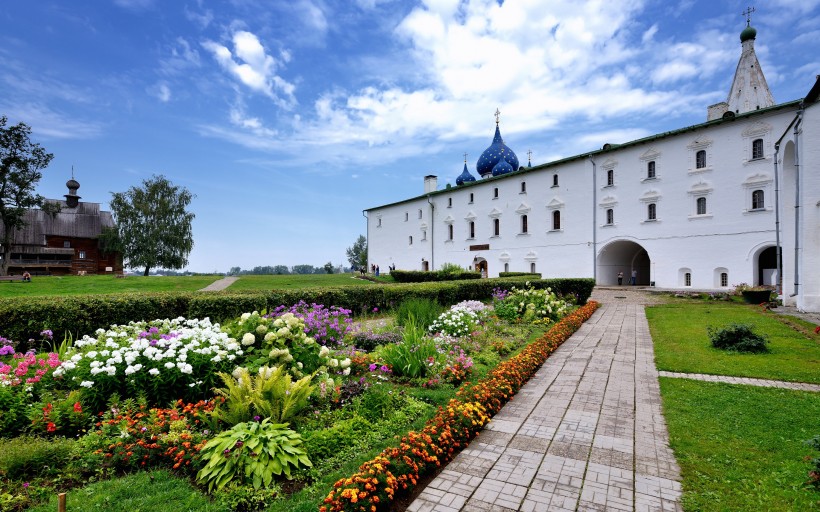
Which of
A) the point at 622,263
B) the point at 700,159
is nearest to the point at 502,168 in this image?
the point at 622,263

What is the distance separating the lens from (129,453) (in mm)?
3232

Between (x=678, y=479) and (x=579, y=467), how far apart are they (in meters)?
0.75

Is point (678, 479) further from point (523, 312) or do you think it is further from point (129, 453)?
point (523, 312)

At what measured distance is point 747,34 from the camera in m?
27.3

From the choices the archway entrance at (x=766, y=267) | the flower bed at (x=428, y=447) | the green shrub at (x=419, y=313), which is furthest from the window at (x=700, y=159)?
the flower bed at (x=428, y=447)

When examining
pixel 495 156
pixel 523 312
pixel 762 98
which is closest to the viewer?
pixel 523 312

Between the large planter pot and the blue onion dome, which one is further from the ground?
the blue onion dome

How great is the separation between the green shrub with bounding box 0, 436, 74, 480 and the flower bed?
2310 mm

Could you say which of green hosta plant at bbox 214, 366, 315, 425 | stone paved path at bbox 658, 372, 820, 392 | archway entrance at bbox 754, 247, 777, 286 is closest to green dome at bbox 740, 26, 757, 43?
archway entrance at bbox 754, 247, 777, 286

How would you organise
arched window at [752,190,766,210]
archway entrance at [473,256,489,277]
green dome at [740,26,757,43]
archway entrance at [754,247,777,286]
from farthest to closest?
archway entrance at [473,256,489,277]
green dome at [740,26,757,43]
archway entrance at [754,247,777,286]
arched window at [752,190,766,210]

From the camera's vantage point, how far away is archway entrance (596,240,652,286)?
27359 mm

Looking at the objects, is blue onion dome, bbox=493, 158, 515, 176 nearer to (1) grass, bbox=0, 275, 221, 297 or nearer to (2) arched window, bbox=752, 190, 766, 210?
(2) arched window, bbox=752, 190, 766, 210

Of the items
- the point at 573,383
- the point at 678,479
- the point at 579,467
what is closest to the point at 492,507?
the point at 579,467

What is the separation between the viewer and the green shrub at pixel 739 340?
771 cm
